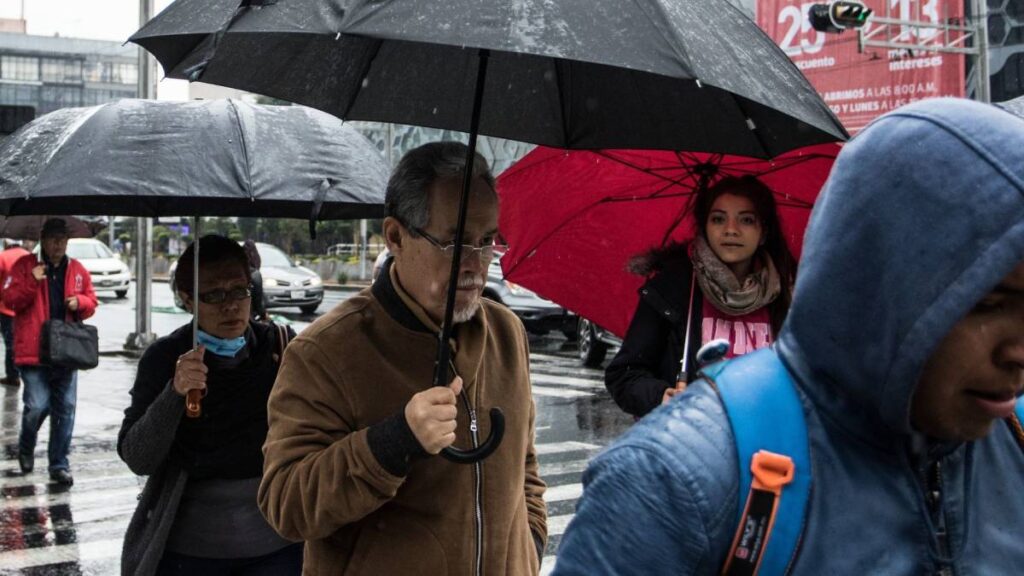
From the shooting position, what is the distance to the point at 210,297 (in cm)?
419

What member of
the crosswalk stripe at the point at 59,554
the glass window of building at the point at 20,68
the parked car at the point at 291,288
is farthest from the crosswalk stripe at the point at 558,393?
the glass window of building at the point at 20,68

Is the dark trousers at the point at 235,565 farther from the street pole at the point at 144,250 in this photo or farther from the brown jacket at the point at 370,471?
the street pole at the point at 144,250

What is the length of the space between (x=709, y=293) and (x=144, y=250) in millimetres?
13981

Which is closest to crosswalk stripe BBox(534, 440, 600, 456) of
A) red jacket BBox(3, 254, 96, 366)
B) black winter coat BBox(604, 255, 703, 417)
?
red jacket BBox(3, 254, 96, 366)

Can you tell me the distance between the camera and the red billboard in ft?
84.6

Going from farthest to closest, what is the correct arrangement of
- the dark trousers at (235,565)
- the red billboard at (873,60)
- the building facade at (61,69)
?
the building facade at (61,69)
the red billboard at (873,60)
the dark trousers at (235,565)

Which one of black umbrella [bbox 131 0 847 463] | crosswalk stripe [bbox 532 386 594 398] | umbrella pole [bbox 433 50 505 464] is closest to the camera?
black umbrella [bbox 131 0 847 463]

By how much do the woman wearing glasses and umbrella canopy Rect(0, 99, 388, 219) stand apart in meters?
0.24

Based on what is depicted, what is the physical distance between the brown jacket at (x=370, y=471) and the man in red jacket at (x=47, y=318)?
23.9ft

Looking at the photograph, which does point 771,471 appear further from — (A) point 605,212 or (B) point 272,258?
(B) point 272,258

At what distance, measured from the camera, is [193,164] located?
13.7 ft

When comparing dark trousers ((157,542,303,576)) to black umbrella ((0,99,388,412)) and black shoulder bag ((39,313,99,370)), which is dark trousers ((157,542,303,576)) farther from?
black shoulder bag ((39,313,99,370))

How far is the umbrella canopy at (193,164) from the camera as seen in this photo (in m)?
4.14

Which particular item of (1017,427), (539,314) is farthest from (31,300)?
(539,314)
